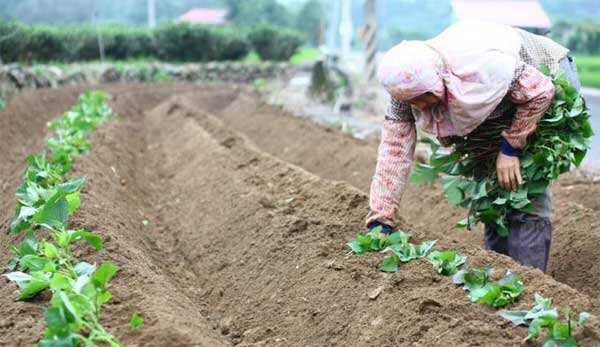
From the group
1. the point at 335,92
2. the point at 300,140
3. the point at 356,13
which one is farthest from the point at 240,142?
the point at 356,13

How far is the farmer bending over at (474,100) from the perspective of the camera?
184 inches

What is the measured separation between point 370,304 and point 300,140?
825cm

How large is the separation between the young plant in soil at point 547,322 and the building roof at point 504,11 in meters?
8.06

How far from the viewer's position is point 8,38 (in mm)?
18969

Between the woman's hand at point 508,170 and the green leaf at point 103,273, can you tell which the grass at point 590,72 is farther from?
the green leaf at point 103,273

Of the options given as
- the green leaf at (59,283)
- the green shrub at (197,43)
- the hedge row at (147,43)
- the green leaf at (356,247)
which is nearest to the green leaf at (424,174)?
the green leaf at (356,247)

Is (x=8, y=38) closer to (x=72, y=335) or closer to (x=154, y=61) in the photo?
(x=154, y=61)

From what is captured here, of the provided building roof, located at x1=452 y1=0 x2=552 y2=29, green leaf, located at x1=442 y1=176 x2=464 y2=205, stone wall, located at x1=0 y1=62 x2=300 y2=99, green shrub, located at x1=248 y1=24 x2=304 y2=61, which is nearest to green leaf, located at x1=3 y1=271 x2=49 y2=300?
green leaf, located at x1=442 y1=176 x2=464 y2=205

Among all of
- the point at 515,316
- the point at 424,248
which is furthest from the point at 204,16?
the point at 515,316

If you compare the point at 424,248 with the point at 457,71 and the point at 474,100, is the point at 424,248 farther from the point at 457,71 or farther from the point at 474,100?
the point at 457,71

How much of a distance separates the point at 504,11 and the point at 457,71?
26.9 feet

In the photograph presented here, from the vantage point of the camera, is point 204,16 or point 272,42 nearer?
point 204,16

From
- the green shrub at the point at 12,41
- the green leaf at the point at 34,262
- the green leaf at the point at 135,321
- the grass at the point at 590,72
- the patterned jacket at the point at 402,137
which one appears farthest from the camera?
the green shrub at the point at 12,41

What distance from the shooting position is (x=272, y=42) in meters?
34.6
